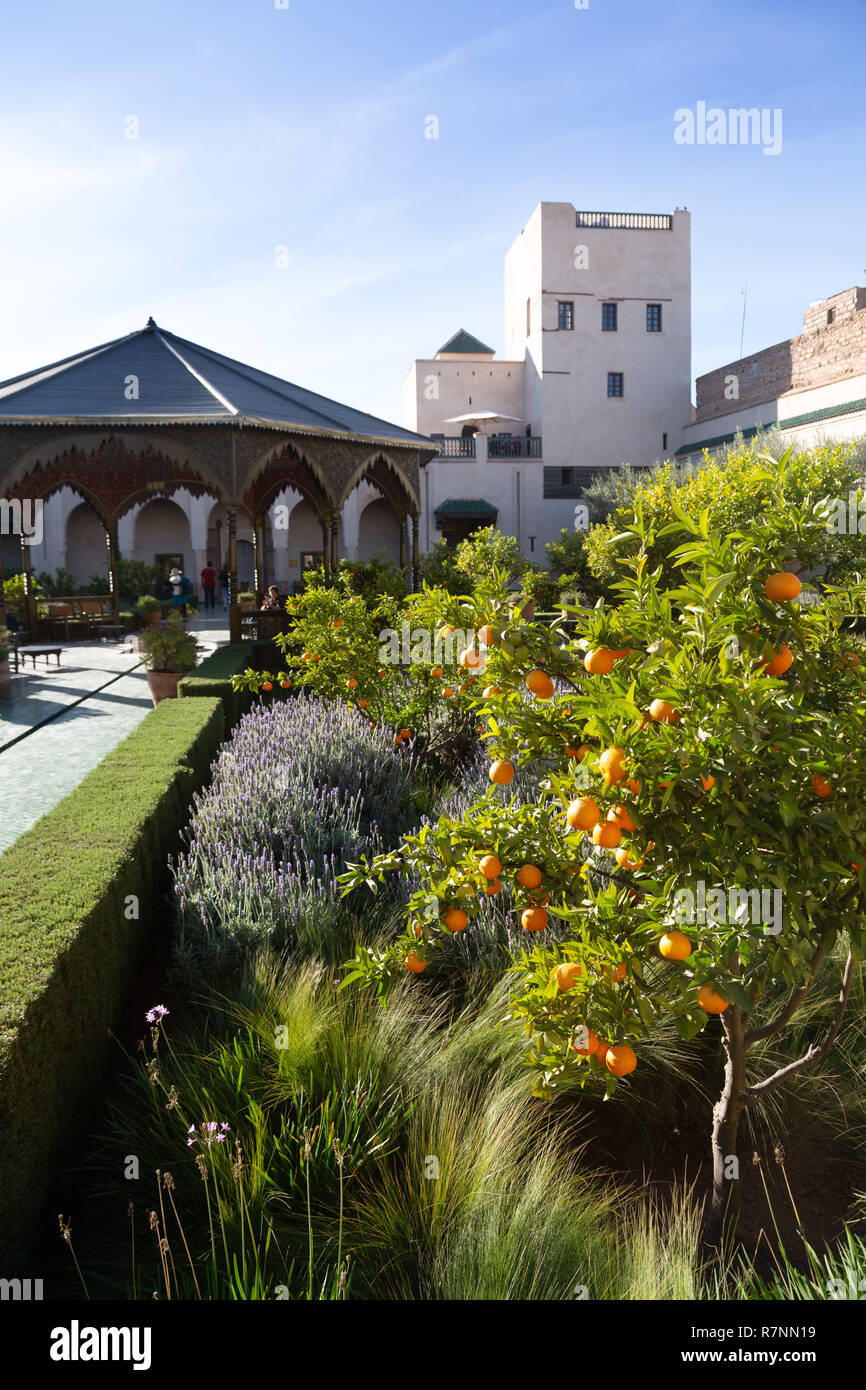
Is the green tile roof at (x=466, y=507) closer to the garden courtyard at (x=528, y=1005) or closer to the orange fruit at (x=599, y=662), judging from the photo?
the garden courtyard at (x=528, y=1005)

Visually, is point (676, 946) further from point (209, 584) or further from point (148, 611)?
point (209, 584)

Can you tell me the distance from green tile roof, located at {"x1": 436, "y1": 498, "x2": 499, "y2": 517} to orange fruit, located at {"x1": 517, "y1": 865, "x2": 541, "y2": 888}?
1305 inches

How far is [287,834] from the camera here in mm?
5469

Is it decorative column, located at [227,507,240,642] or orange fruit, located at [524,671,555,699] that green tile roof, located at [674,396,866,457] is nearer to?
decorative column, located at [227,507,240,642]

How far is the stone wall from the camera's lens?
2802 centimetres

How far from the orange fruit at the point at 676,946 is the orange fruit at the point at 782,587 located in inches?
32.7

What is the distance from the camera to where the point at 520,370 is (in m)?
39.3

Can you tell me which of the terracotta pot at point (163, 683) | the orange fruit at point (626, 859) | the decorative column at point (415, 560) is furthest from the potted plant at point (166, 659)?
the orange fruit at point (626, 859)

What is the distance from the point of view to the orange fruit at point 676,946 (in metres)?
1.98

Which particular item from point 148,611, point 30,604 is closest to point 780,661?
point 30,604
